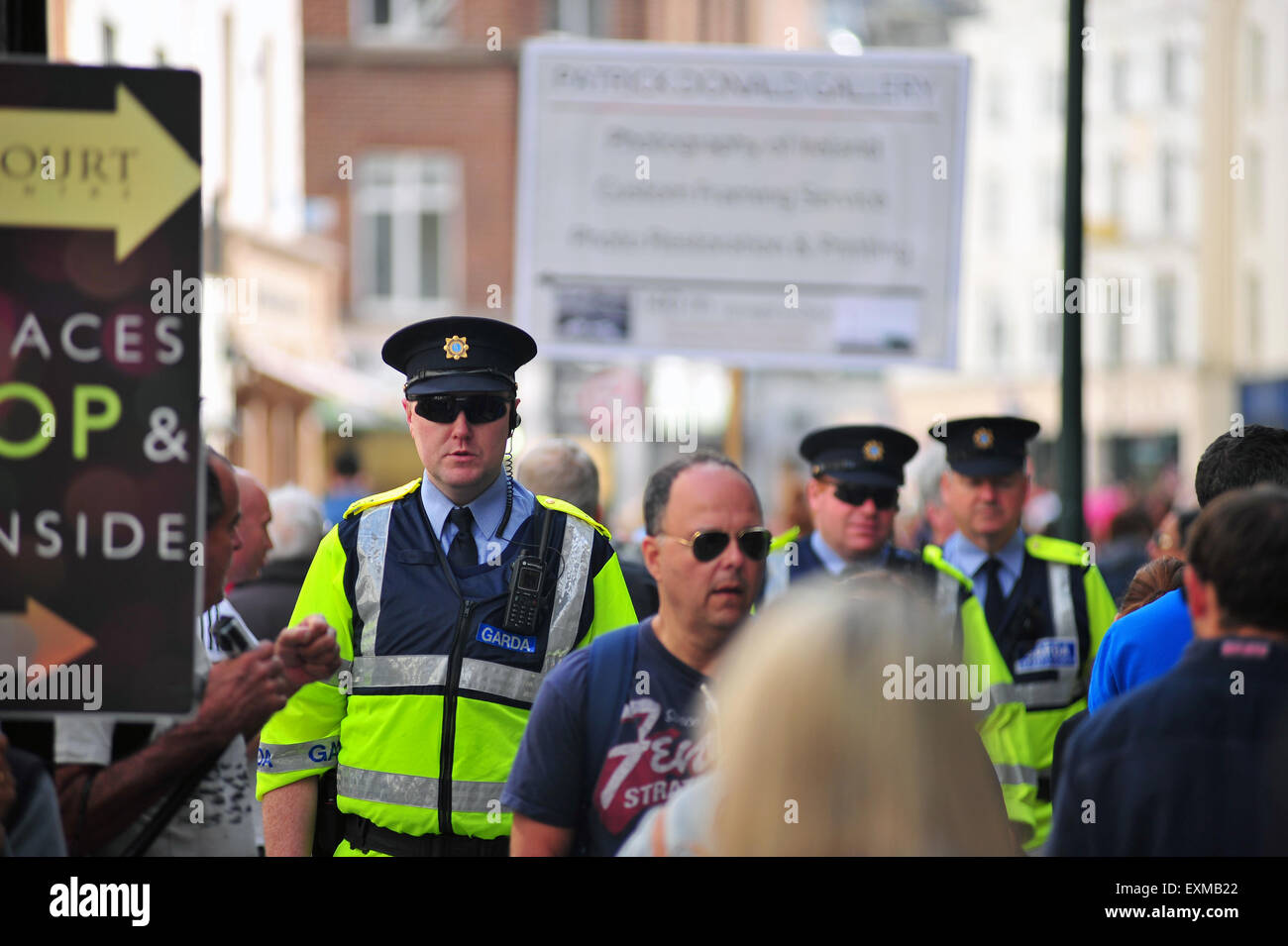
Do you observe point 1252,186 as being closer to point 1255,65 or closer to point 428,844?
point 1255,65

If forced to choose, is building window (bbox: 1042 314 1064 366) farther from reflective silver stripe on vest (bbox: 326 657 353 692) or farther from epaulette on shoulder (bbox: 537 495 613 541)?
reflective silver stripe on vest (bbox: 326 657 353 692)

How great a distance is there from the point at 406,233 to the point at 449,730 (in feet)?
83.0

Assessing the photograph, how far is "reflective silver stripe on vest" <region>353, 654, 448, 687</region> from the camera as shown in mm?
3828

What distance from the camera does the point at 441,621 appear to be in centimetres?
386

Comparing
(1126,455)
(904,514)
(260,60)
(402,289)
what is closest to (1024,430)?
(904,514)

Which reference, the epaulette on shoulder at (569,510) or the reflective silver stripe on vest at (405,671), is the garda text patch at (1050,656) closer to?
the epaulette on shoulder at (569,510)

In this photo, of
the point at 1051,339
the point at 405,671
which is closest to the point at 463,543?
the point at 405,671

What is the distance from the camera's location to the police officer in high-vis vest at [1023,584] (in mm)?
5523

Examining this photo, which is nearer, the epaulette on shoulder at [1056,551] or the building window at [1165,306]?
the epaulette on shoulder at [1056,551]

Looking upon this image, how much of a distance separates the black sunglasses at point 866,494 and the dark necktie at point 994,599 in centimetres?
38

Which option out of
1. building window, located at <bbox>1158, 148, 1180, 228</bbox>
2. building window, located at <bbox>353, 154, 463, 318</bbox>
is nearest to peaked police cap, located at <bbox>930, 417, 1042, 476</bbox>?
building window, located at <bbox>353, 154, 463, 318</bbox>

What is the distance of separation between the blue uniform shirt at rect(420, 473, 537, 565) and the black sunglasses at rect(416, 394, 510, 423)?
0.14 meters

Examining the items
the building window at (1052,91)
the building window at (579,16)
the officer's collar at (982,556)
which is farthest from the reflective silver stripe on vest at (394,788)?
the building window at (1052,91)

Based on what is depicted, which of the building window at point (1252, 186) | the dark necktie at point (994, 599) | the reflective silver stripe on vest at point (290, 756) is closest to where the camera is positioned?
the reflective silver stripe on vest at point (290, 756)
